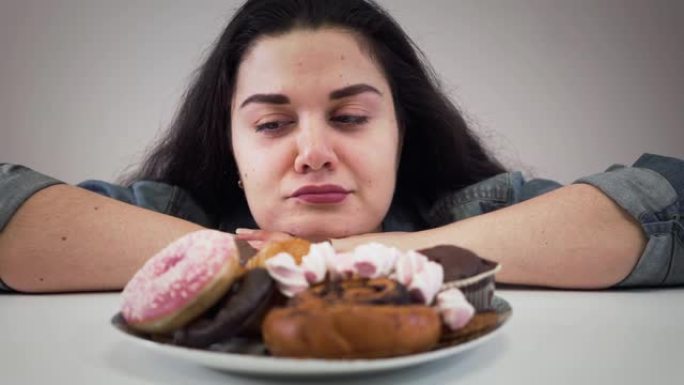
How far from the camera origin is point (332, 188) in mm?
1182

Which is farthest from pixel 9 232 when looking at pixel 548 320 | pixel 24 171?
pixel 548 320

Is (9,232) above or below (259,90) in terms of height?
below

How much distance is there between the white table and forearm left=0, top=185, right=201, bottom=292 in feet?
0.29

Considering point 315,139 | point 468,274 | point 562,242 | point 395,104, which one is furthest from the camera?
point 395,104

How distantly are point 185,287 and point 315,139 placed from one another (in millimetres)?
615

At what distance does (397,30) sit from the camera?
1503mm

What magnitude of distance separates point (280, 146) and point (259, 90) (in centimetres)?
14

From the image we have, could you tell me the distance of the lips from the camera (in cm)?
117

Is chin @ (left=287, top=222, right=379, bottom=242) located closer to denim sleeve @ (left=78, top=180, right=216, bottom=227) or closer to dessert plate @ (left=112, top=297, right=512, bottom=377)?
denim sleeve @ (left=78, top=180, right=216, bottom=227)

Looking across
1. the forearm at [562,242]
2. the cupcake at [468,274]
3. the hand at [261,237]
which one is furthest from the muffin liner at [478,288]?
the hand at [261,237]

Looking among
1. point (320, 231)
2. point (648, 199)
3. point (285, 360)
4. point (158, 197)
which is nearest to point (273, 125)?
point (320, 231)

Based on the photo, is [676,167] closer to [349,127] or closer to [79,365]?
[349,127]

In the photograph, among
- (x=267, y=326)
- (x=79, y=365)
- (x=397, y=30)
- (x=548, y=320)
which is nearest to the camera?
(x=267, y=326)

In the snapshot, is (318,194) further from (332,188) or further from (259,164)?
(259,164)
